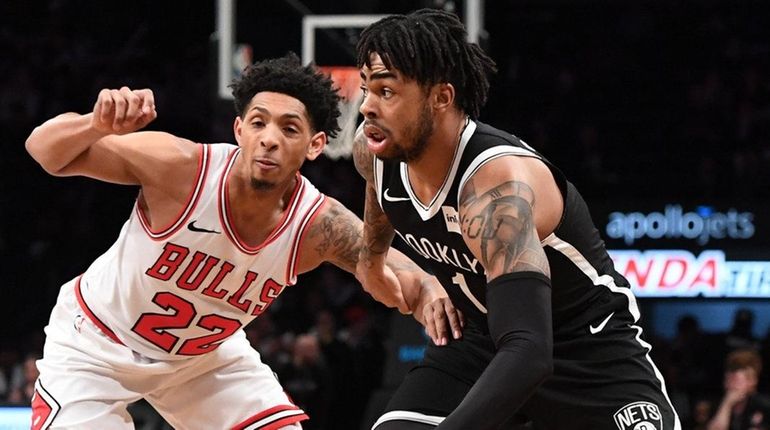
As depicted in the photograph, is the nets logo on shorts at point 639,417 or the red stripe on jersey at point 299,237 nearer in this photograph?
the nets logo on shorts at point 639,417

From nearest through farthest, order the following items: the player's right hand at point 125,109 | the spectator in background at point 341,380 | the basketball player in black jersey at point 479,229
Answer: the basketball player in black jersey at point 479,229 → the player's right hand at point 125,109 → the spectator in background at point 341,380

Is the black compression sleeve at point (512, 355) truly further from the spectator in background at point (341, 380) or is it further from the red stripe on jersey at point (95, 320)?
the spectator in background at point (341, 380)

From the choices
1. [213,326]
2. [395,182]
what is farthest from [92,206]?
[395,182]

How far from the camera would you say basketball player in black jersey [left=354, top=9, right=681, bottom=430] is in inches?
129

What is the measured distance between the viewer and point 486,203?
128 inches

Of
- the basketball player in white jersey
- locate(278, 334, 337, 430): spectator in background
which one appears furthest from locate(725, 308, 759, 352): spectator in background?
the basketball player in white jersey

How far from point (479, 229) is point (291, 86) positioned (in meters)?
1.48

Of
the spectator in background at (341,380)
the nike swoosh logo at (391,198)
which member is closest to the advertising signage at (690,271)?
the spectator in background at (341,380)

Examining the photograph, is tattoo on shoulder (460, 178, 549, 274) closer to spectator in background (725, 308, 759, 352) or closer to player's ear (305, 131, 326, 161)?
player's ear (305, 131, 326, 161)

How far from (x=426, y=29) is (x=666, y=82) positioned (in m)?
9.38

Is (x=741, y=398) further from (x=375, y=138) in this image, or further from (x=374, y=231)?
(x=375, y=138)

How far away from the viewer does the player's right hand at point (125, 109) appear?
370 cm

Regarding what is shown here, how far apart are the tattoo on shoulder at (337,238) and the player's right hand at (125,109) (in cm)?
95

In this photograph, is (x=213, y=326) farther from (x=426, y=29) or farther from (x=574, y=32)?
(x=574, y=32)
